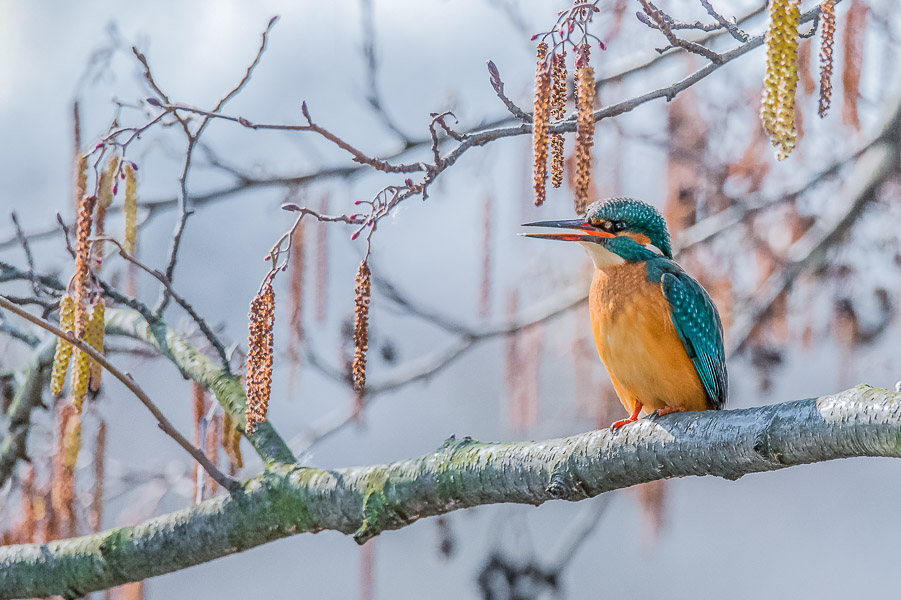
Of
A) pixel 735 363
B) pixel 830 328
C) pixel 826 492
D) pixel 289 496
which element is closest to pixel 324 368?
pixel 289 496

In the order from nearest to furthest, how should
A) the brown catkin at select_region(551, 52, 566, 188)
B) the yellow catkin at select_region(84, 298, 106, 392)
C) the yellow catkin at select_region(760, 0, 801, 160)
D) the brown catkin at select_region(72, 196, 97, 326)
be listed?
1. the yellow catkin at select_region(760, 0, 801, 160)
2. the brown catkin at select_region(551, 52, 566, 188)
3. the brown catkin at select_region(72, 196, 97, 326)
4. the yellow catkin at select_region(84, 298, 106, 392)

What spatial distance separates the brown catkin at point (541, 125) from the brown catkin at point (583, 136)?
Result: 47 mm

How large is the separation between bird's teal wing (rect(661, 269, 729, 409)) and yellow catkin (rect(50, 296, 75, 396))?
4.79ft

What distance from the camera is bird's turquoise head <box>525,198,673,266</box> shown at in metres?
2.95

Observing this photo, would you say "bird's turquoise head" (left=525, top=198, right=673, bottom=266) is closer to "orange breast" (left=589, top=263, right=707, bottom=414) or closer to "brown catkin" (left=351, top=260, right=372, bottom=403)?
"orange breast" (left=589, top=263, right=707, bottom=414)

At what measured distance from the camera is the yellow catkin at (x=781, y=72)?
1592 mm

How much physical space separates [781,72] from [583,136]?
299 millimetres

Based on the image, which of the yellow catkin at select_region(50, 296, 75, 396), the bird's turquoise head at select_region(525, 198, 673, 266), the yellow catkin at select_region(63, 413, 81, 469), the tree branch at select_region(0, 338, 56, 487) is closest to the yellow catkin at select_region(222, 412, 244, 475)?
the yellow catkin at select_region(63, 413, 81, 469)

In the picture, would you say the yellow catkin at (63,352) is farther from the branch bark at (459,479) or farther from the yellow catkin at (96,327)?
the branch bark at (459,479)

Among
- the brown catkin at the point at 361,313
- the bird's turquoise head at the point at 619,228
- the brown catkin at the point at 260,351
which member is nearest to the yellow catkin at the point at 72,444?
the brown catkin at the point at 260,351

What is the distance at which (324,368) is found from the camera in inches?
144

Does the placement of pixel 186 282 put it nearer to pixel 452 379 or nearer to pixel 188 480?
pixel 452 379

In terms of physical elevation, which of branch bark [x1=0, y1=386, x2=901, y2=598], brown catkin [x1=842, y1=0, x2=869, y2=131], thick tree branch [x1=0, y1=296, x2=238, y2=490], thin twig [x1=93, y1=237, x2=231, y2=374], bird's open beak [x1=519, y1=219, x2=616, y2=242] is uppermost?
brown catkin [x1=842, y1=0, x2=869, y2=131]

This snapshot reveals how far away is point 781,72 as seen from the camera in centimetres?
165
